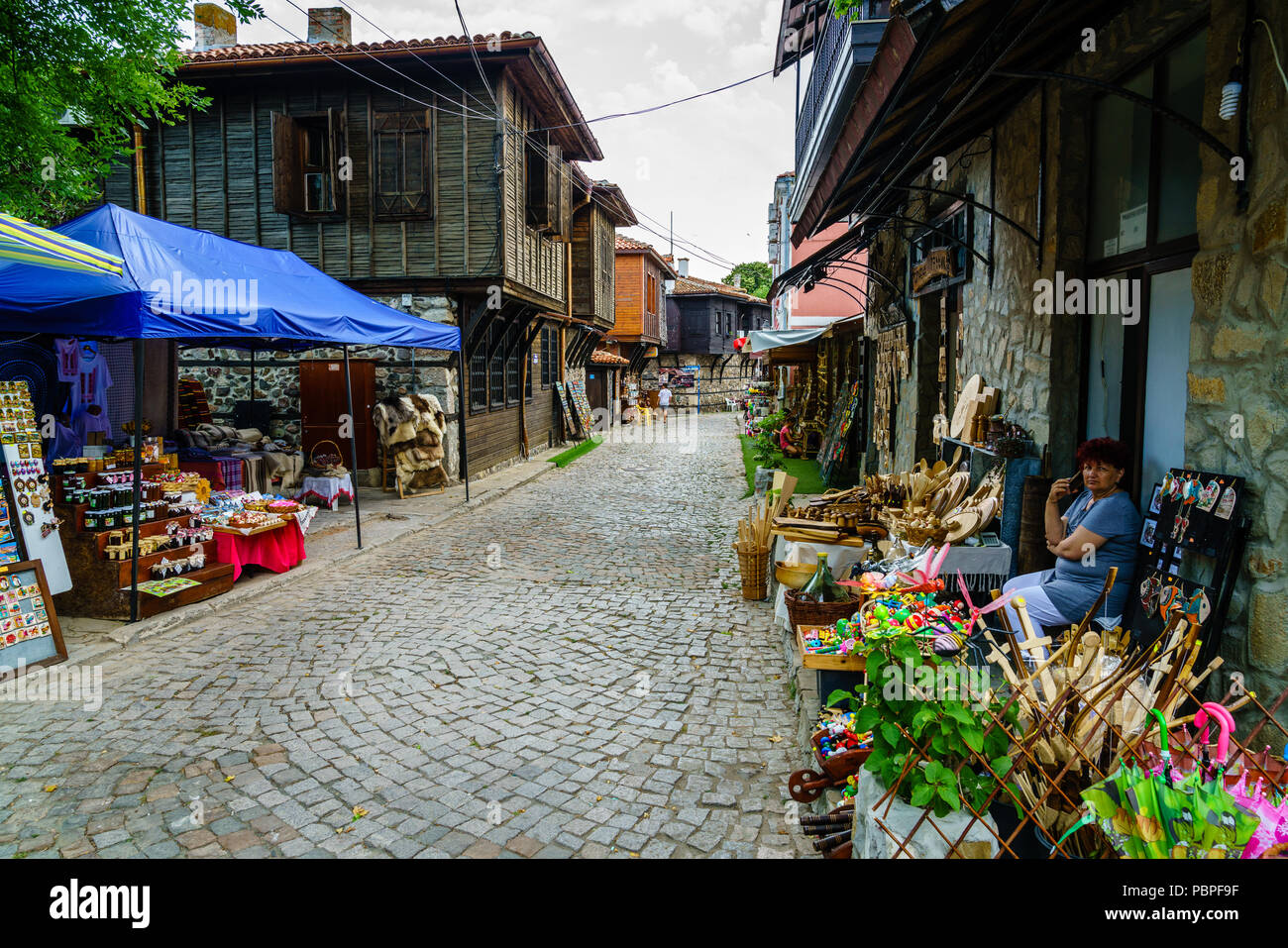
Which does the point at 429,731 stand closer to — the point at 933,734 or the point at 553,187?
the point at 933,734

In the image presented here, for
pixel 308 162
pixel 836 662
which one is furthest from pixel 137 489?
pixel 308 162

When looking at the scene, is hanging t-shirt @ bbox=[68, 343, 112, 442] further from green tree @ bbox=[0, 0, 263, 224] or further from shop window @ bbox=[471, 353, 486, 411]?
shop window @ bbox=[471, 353, 486, 411]

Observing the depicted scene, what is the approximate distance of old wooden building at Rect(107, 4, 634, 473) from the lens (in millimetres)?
13344

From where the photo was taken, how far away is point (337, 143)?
1365 cm

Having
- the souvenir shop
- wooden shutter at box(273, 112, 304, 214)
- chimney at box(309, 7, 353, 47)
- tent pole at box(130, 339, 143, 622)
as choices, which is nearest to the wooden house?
chimney at box(309, 7, 353, 47)

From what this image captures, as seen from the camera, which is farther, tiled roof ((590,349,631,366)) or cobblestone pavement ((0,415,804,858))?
tiled roof ((590,349,631,366))

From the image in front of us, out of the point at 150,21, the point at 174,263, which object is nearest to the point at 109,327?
the point at 174,263

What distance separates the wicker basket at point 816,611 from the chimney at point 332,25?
1611cm

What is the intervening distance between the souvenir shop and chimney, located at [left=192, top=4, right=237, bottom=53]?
9.49 meters

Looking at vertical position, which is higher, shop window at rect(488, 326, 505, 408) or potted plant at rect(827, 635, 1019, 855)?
shop window at rect(488, 326, 505, 408)

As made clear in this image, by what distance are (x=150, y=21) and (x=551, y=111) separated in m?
7.82

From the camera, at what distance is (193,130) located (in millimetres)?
14188

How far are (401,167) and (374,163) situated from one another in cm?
52
